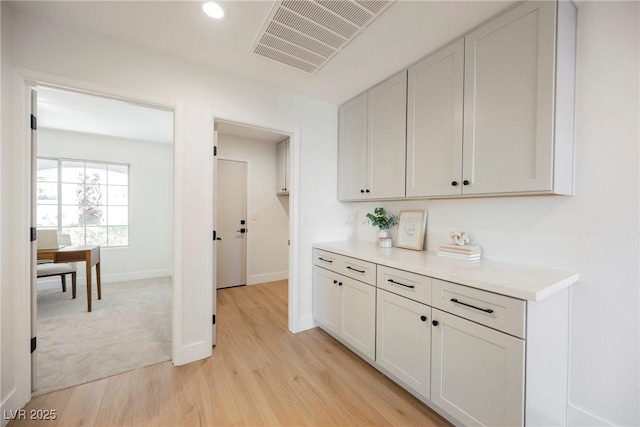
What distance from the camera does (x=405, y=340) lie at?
5.57ft

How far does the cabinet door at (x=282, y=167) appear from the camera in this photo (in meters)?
4.19

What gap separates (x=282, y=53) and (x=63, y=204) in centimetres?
451

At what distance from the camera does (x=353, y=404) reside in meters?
1.67

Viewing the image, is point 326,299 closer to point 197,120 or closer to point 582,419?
point 582,419

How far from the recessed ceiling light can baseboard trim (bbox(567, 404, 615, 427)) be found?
3.08m

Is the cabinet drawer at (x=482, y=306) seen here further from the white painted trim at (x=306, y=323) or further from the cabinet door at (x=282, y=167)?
the cabinet door at (x=282, y=167)

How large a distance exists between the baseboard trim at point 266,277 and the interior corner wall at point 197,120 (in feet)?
6.28

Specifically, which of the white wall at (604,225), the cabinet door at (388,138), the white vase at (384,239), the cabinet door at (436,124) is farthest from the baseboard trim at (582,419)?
the cabinet door at (388,138)

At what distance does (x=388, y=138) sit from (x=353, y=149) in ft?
1.57

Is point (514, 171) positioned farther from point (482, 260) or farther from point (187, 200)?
point (187, 200)

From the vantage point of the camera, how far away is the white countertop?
1.18 meters

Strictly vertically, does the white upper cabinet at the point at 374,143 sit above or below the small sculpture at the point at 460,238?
above

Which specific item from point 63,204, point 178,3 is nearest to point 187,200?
point 178,3

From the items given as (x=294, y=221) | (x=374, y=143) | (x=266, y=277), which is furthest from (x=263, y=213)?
(x=374, y=143)
